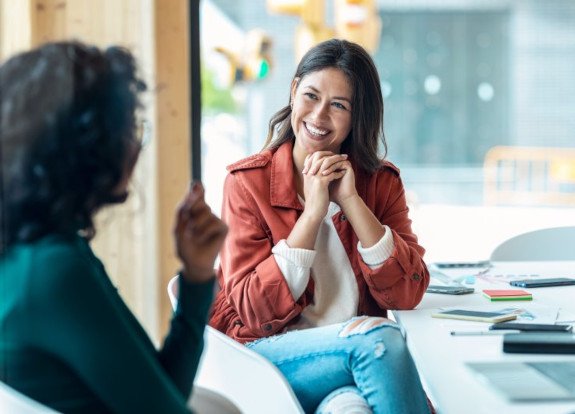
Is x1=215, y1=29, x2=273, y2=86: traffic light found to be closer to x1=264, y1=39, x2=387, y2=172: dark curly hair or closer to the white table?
x1=264, y1=39, x2=387, y2=172: dark curly hair

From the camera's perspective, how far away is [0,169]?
0.91 meters

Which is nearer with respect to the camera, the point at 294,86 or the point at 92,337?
the point at 92,337

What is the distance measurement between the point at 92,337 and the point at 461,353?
0.66 meters

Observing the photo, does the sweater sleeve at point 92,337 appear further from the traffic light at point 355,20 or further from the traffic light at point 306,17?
the traffic light at point 355,20

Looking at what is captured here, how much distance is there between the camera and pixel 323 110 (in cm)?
191

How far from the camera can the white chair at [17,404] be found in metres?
0.88

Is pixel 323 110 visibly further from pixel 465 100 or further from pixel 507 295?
pixel 465 100

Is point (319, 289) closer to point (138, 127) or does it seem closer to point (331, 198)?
point (331, 198)

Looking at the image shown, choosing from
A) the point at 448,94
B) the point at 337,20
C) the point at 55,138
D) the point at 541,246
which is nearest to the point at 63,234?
the point at 55,138

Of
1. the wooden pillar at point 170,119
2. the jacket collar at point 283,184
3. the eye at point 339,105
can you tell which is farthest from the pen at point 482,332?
the wooden pillar at point 170,119

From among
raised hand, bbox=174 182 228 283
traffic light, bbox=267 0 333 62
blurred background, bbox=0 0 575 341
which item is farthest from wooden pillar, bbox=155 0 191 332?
raised hand, bbox=174 182 228 283

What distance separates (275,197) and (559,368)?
0.84m

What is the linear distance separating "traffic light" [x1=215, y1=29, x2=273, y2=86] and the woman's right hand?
3.65m

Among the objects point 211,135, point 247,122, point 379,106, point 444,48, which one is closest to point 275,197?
point 379,106
